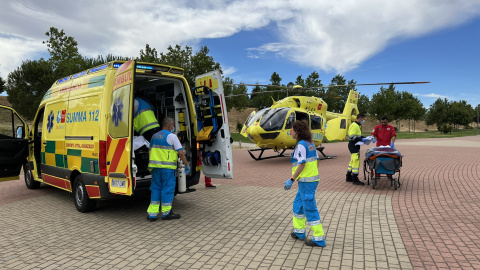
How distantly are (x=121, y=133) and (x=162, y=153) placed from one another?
69cm

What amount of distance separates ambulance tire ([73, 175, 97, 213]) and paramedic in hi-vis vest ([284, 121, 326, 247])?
11.8ft

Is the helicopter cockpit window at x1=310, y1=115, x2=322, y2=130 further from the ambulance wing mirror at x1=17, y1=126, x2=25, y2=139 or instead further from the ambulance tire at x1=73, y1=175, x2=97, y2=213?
the ambulance wing mirror at x1=17, y1=126, x2=25, y2=139

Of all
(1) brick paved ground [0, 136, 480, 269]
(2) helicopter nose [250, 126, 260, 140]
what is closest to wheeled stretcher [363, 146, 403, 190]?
(1) brick paved ground [0, 136, 480, 269]

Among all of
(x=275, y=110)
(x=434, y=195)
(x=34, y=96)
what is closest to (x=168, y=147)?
(x=434, y=195)

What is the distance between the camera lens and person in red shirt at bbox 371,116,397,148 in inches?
314

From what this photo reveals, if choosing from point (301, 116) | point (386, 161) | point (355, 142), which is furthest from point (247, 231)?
point (301, 116)

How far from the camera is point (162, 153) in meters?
5.07

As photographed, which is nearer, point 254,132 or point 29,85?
point 254,132

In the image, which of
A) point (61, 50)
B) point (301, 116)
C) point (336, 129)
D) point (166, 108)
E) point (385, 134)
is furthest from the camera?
point (61, 50)

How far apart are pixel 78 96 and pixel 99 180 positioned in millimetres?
1720

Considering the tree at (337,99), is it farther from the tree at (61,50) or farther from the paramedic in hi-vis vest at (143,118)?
the paramedic in hi-vis vest at (143,118)

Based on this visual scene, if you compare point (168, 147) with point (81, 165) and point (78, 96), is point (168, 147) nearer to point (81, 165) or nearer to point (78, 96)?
point (81, 165)

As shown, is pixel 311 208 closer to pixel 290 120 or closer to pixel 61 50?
pixel 290 120

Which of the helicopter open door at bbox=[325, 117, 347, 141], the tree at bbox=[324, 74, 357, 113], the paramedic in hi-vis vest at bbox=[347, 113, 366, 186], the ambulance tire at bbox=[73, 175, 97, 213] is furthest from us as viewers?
the tree at bbox=[324, 74, 357, 113]
